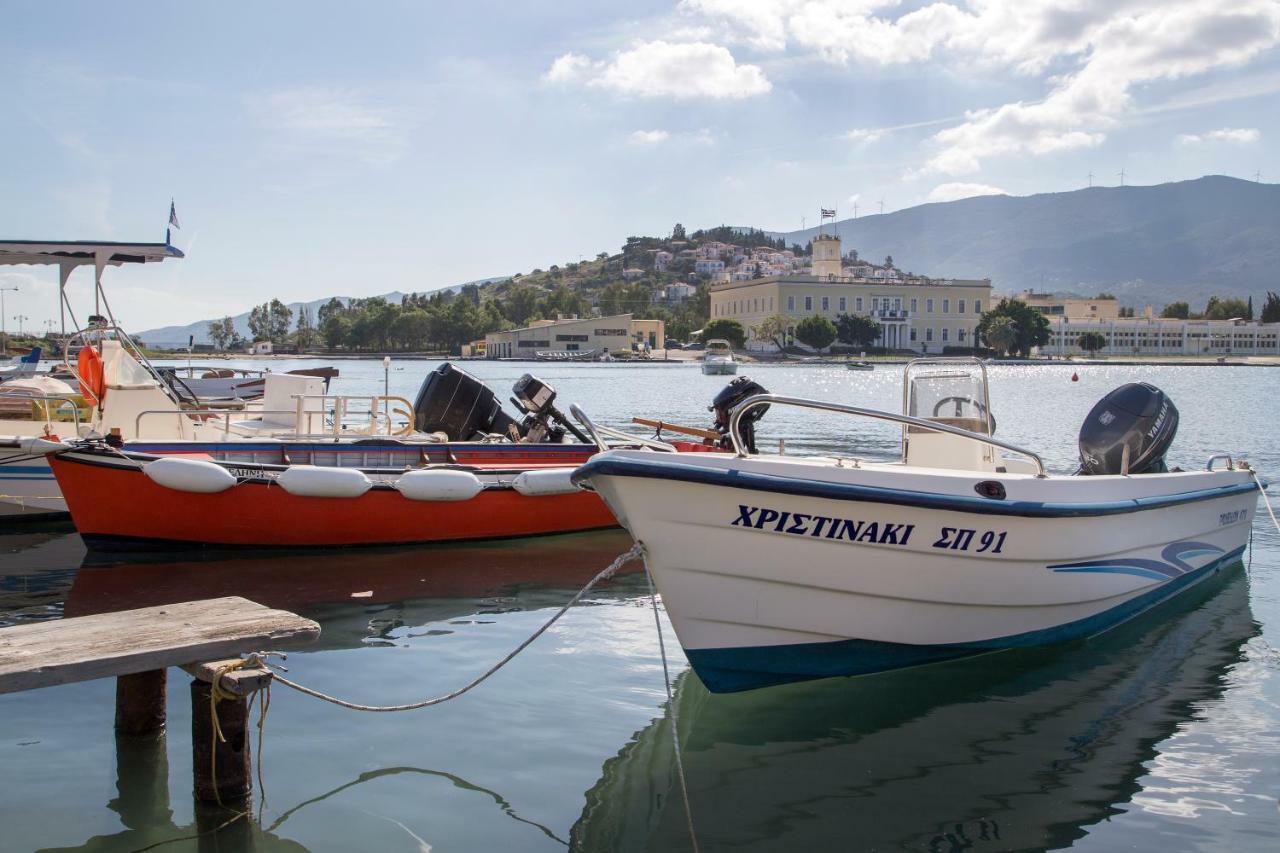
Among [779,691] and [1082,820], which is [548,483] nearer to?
[779,691]

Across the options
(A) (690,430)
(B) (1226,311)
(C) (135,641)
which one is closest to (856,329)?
(B) (1226,311)

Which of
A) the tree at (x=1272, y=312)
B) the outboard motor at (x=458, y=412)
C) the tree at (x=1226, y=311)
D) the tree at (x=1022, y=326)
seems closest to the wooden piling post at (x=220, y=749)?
the outboard motor at (x=458, y=412)

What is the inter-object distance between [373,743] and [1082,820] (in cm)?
437

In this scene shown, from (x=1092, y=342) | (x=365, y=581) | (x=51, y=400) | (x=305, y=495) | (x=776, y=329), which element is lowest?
(x=365, y=581)

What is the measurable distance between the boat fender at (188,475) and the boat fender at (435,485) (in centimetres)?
201

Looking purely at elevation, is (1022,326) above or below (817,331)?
above

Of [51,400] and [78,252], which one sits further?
[51,400]

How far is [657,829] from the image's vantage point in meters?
5.76

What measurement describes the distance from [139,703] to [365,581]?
4.88 meters

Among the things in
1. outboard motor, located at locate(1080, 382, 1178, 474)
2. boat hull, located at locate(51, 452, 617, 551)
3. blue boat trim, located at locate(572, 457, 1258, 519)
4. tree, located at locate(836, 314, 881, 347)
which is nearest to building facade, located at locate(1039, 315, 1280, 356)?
tree, located at locate(836, 314, 881, 347)

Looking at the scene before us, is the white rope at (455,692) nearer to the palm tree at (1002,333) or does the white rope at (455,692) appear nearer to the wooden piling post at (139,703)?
the wooden piling post at (139,703)

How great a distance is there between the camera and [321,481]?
12.3 meters

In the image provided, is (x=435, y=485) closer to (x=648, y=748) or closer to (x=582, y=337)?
(x=648, y=748)

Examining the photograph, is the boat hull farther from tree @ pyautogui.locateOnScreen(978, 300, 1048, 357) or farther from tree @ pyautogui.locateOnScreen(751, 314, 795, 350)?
tree @ pyautogui.locateOnScreen(978, 300, 1048, 357)
